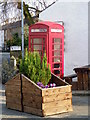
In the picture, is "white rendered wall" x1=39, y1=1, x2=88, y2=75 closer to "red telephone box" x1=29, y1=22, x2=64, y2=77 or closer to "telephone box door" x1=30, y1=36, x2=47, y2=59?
"red telephone box" x1=29, y1=22, x2=64, y2=77

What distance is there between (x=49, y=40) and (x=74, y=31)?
2266 millimetres

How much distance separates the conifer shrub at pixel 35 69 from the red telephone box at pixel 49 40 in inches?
81.0

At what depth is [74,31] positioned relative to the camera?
10.8 m

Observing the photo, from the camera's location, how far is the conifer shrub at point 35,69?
6.62m

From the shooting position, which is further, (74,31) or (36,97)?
(74,31)

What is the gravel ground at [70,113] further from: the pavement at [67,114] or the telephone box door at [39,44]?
the telephone box door at [39,44]

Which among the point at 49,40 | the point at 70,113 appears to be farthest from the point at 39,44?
the point at 70,113

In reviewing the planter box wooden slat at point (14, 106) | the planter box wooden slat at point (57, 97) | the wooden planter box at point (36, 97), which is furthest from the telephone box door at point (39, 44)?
the planter box wooden slat at point (57, 97)

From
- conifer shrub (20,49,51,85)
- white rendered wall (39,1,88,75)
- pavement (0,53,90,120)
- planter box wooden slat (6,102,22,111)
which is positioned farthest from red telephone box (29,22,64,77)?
planter box wooden slat (6,102,22,111)

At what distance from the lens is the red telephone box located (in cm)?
885

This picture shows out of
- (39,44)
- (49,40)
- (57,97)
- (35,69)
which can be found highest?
(49,40)

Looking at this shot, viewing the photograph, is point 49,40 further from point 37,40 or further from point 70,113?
point 70,113

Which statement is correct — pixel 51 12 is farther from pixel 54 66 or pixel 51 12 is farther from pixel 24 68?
pixel 24 68

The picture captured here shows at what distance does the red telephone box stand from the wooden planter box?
2314 mm
